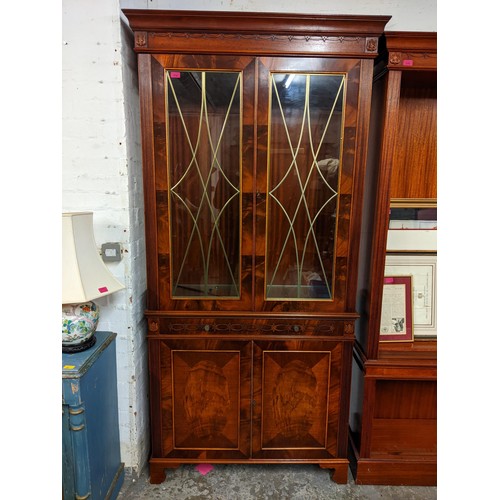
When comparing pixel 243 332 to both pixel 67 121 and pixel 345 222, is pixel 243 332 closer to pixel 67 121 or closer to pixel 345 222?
pixel 345 222

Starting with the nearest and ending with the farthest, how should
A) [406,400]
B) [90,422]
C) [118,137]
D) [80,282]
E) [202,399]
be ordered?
1. [80,282]
2. [90,422]
3. [118,137]
4. [202,399]
5. [406,400]

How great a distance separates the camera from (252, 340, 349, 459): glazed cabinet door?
1.68 meters

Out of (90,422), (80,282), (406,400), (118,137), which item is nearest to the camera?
(80,282)

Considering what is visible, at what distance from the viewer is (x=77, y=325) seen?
138 cm

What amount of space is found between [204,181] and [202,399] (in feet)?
3.49

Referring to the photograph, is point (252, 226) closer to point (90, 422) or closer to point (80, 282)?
point (80, 282)

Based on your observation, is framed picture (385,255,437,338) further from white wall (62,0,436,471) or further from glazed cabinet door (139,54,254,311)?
white wall (62,0,436,471)

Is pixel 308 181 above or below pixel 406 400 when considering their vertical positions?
above

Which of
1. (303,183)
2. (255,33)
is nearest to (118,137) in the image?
(255,33)

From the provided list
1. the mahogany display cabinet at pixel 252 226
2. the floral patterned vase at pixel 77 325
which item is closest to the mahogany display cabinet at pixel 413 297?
the mahogany display cabinet at pixel 252 226

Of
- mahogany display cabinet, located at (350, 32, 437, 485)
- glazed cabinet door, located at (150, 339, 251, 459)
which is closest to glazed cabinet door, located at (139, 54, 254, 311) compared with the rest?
glazed cabinet door, located at (150, 339, 251, 459)

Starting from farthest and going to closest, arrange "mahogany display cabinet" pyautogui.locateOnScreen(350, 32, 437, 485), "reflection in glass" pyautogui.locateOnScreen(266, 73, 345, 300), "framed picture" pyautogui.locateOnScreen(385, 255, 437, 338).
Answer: "framed picture" pyautogui.locateOnScreen(385, 255, 437, 338) < "mahogany display cabinet" pyautogui.locateOnScreen(350, 32, 437, 485) < "reflection in glass" pyautogui.locateOnScreen(266, 73, 345, 300)
